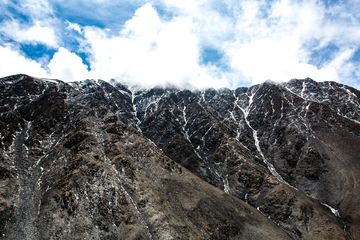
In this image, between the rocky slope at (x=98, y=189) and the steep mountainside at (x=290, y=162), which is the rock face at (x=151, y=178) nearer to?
the rocky slope at (x=98, y=189)

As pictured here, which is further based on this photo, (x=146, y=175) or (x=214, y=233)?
(x=146, y=175)

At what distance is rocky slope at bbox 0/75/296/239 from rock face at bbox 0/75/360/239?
0.36 m

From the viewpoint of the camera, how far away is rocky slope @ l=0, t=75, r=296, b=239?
6053cm

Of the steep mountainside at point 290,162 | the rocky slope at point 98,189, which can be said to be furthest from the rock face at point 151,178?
the steep mountainside at point 290,162

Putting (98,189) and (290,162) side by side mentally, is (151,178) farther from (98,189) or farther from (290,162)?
(290,162)

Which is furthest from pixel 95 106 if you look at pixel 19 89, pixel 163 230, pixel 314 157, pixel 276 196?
pixel 314 157

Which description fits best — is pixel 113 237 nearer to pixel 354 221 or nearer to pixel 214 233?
pixel 214 233

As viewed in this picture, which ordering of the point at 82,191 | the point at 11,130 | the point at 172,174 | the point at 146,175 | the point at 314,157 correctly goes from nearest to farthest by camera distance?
1. the point at 82,191
2. the point at 146,175
3. the point at 172,174
4. the point at 11,130
5. the point at 314,157

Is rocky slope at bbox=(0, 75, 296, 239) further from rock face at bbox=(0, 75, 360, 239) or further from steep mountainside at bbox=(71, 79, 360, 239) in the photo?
steep mountainside at bbox=(71, 79, 360, 239)

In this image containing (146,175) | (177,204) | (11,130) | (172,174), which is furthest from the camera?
(11,130)

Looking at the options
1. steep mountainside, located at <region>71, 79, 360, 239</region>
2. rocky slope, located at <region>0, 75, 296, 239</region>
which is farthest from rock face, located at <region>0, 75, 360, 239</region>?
steep mountainside, located at <region>71, 79, 360, 239</region>

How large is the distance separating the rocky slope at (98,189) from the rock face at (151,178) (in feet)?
1.17

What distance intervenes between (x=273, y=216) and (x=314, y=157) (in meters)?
60.4

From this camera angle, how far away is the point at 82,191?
67.4 m
